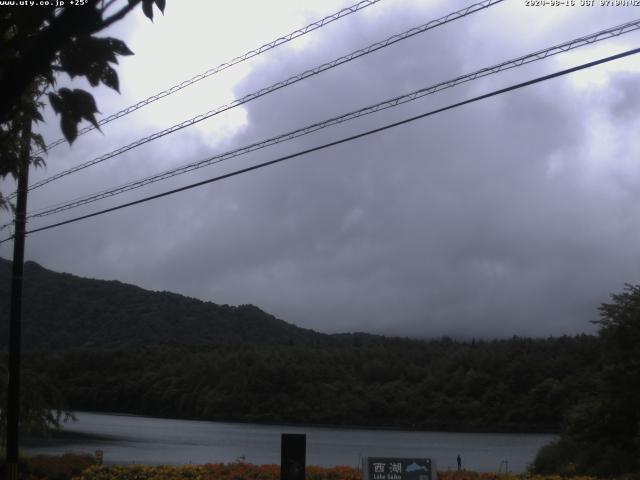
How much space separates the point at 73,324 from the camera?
76.8 meters

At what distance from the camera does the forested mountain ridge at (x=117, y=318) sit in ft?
216

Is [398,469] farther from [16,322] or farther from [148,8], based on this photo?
[148,8]

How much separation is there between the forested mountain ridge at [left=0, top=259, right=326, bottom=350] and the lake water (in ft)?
25.7

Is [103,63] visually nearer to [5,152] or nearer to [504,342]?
[5,152]

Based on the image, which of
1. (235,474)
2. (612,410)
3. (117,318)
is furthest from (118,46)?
(117,318)

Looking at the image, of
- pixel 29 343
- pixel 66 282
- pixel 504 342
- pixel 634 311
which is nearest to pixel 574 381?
pixel 504 342

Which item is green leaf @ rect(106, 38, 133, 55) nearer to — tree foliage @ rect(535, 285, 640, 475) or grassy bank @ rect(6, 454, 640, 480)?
grassy bank @ rect(6, 454, 640, 480)

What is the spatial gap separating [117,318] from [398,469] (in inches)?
3280

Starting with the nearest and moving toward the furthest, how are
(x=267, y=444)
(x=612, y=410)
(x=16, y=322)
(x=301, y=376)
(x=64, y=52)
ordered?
(x=64, y=52)
(x=16, y=322)
(x=612, y=410)
(x=267, y=444)
(x=301, y=376)

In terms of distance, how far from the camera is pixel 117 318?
92.7m

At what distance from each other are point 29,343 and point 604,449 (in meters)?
52.9

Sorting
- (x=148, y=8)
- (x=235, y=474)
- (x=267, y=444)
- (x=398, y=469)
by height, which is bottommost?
(x=235, y=474)

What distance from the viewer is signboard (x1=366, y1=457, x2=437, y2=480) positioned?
12.6 meters

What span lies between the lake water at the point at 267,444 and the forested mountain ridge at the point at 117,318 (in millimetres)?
7825
